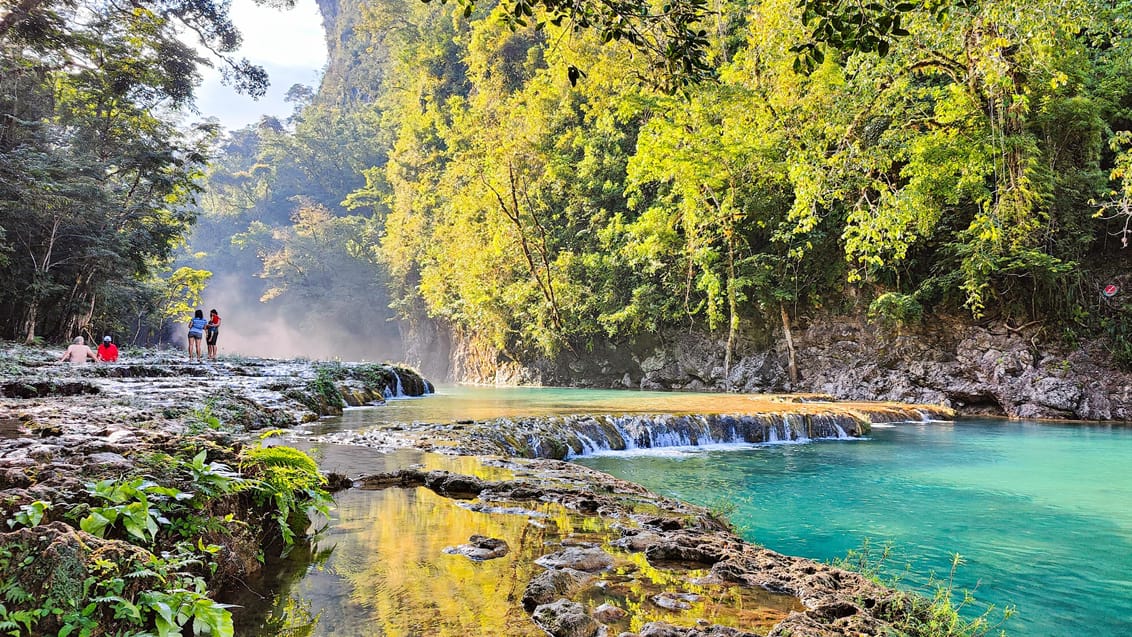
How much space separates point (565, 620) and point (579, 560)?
796mm

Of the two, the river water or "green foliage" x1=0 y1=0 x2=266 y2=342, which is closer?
the river water

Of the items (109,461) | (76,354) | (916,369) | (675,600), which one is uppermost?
(916,369)

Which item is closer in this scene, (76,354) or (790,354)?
(76,354)

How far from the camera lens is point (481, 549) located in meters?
3.34

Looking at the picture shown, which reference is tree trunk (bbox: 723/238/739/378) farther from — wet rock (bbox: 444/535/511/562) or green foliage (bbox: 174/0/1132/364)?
wet rock (bbox: 444/535/511/562)

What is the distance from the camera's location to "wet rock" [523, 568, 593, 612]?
2.68 m

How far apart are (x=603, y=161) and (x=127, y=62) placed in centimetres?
1592

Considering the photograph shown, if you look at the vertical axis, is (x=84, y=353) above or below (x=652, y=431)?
above

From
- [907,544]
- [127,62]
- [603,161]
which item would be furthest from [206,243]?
[907,544]

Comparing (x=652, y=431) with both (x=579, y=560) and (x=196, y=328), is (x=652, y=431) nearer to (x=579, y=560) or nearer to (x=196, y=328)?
(x=579, y=560)

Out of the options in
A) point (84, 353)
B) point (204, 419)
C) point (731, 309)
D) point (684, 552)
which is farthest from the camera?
point (731, 309)

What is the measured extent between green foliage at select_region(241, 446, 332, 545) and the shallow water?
366 centimetres

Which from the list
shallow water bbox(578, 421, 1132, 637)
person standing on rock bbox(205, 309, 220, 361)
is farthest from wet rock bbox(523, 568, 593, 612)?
person standing on rock bbox(205, 309, 220, 361)

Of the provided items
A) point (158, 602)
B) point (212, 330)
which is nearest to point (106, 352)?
point (212, 330)
